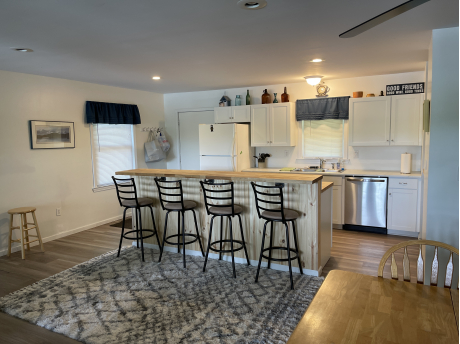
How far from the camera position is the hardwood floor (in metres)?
2.62

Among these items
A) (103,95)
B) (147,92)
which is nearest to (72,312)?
(103,95)

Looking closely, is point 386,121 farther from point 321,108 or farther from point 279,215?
point 279,215

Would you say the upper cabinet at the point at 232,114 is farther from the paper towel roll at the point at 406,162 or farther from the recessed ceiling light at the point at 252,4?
the recessed ceiling light at the point at 252,4

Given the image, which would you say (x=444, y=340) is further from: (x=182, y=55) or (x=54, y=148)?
(x=54, y=148)

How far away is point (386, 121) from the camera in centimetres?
493

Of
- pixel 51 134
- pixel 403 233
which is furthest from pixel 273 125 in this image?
pixel 51 134

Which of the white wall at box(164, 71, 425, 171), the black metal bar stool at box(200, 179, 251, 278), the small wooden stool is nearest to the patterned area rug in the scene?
the black metal bar stool at box(200, 179, 251, 278)

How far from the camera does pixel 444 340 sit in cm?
119

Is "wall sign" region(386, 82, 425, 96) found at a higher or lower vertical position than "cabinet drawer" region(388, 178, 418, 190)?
higher

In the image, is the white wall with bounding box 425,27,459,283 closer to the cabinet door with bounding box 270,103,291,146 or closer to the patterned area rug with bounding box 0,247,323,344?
the patterned area rug with bounding box 0,247,323,344

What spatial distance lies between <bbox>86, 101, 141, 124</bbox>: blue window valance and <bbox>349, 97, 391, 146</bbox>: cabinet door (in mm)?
3735

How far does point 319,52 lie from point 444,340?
3.07 m

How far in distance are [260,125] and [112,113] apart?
Result: 2533 millimetres

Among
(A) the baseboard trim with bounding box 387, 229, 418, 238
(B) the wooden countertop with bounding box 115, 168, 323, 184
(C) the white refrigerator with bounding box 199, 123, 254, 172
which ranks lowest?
(A) the baseboard trim with bounding box 387, 229, 418, 238
